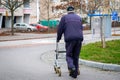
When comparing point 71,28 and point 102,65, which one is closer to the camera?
point 71,28

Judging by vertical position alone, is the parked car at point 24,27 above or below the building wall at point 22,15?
below

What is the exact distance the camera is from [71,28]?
10.9 metres

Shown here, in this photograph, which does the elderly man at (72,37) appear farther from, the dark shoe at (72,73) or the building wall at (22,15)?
the building wall at (22,15)

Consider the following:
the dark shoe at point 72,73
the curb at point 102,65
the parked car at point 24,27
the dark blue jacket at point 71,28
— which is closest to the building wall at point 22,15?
the parked car at point 24,27

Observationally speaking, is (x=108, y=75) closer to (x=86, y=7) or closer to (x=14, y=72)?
(x=14, y=72)

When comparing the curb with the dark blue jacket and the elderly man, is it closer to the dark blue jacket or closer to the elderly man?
the elderly man

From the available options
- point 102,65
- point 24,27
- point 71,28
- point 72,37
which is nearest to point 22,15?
point 24,27

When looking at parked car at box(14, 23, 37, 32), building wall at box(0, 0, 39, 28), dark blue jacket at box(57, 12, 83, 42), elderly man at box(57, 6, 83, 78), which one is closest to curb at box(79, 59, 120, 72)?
elderly man at box(57, 6, 83, 78)

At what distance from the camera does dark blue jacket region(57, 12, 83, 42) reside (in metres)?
10.8

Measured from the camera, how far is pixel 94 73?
12.1m

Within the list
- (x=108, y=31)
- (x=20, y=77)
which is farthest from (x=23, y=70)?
(x=108, y=31)

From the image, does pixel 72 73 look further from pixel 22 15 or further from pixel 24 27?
pixel 22 15

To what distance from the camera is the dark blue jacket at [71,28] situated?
426 inches

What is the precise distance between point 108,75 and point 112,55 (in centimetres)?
389
